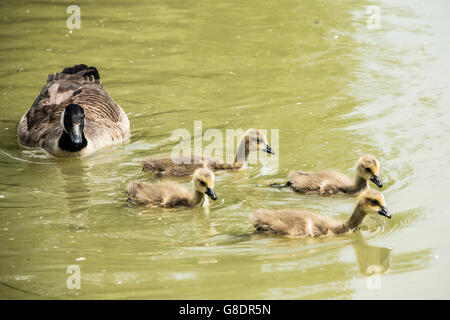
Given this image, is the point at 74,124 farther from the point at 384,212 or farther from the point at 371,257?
the point at 371,257

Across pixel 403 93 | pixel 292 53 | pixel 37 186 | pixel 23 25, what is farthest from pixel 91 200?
pixel 23 25

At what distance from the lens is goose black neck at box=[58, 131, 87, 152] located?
10133 millimetres

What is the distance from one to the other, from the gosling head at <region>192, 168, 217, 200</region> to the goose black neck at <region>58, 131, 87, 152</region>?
2.59m

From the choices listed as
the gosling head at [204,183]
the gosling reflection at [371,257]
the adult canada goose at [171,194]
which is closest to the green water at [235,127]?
the gosling reflection at [371,257]

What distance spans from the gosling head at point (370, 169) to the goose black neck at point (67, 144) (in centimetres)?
379

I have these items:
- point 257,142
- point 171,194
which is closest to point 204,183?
point 171,194

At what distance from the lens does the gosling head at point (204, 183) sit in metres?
8.01

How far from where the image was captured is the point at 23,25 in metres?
15.7

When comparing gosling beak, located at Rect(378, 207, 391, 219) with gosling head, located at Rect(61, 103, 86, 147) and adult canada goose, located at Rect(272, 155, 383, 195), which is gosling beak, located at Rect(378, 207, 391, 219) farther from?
gosling head, located at Rect(61, 103, 86, 147)

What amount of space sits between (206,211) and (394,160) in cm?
263

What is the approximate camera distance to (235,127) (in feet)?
35.5

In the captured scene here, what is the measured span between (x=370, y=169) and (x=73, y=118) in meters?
4.03

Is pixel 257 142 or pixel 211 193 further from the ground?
pixel 257 142

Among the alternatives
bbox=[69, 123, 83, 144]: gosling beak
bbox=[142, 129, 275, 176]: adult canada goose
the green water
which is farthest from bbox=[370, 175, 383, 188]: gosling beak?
bbox=[69, 123, 83, 144]: gosling beak
